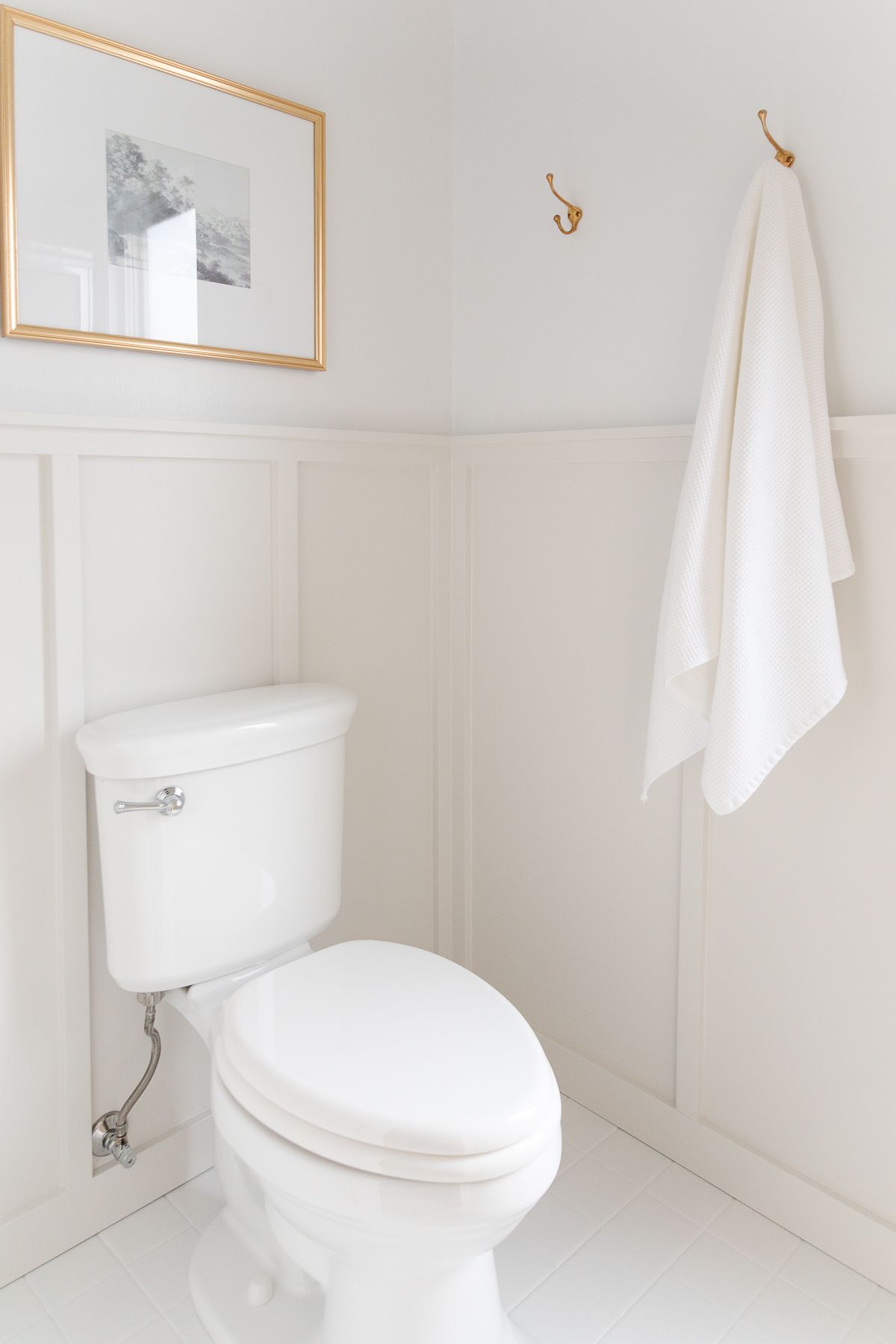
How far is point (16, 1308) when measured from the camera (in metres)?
1.34

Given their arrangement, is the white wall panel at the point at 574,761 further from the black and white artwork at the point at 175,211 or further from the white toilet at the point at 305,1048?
the black and white artwork at the point at 175,211

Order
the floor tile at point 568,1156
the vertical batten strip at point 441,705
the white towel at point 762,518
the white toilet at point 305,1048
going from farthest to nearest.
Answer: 1. the vertical batten strip at point 441,705
2. the floor tile at point 568,1156
3. the white towel at point 762,518
4. the white toilet at point 305,1048

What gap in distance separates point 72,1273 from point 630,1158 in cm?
86

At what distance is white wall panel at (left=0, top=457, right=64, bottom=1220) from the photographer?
130 centimetres

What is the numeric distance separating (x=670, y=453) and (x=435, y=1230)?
1077 mm

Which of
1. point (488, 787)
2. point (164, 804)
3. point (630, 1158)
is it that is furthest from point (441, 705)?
point (630, 1158)

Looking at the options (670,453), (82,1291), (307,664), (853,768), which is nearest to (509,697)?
(307,664)

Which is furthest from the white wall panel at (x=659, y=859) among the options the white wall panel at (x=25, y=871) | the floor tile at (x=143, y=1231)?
the white wall panel at (x=25, y=871)

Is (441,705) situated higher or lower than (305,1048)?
higher

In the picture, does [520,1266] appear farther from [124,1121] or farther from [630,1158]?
[124,1121]

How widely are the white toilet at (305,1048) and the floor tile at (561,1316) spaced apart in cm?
7

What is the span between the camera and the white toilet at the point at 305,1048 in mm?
1004

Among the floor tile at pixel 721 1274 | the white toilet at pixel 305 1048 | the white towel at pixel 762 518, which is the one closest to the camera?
the white toilet at pixel 305 1048

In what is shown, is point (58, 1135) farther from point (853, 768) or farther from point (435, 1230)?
point (853, 768)
